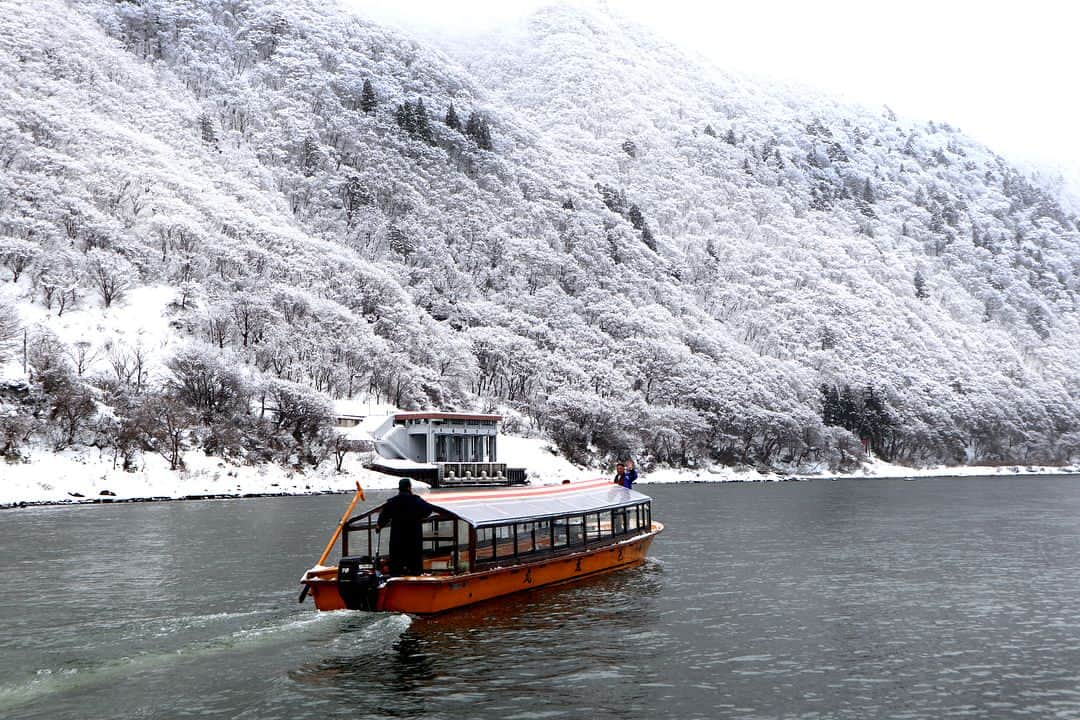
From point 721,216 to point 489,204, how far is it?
5759cm

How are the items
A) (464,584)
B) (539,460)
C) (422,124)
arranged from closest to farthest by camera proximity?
(464,584)
(539,460)
(422,124)

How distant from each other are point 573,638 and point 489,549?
5593mm

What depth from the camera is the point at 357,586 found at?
82.1 ft

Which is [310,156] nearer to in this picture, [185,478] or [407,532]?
[185,478]

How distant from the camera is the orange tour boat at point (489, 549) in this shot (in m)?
25.6

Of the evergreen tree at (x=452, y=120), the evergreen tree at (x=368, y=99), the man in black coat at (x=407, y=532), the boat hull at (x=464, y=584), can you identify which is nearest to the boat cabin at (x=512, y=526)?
the boat hull at (x=464, y=584)

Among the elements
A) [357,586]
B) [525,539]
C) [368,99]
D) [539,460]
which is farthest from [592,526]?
[368,99]

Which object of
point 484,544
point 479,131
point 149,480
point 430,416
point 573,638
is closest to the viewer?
point 573,638

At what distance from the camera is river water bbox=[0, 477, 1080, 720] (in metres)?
18.8

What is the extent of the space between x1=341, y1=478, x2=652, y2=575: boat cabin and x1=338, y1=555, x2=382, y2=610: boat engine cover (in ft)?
0.81

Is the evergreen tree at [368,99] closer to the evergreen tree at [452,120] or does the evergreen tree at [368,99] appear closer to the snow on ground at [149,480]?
the evergreen tree at [452,120]

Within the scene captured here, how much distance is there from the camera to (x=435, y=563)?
27938 mm

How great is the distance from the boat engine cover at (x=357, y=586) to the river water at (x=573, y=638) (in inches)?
Result: 24.3

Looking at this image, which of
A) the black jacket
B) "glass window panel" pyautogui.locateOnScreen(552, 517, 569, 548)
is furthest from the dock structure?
the black jacket
